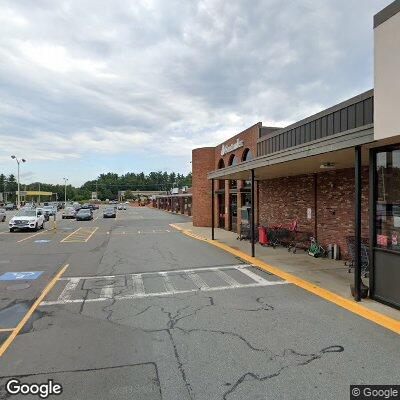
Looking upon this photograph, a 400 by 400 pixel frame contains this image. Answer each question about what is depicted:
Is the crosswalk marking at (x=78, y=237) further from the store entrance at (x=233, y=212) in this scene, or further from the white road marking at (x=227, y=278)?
the white road marking at (x=227, y=278)

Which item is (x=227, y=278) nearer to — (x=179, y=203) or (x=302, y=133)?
(x=302, y=133)

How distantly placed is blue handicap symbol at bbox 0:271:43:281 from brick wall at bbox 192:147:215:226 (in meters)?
19.6

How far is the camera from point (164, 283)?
10.4 meters

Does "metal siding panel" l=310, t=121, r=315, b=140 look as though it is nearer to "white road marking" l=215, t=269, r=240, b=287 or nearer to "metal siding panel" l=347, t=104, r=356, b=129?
"metal siding panel" l=347, t=104, r=356, b=129

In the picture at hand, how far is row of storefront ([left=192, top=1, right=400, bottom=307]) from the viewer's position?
293 inches

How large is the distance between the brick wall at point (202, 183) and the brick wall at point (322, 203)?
1149 centimetres

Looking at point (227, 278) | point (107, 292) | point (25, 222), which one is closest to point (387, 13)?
point (227, 278)

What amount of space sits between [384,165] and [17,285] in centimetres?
961

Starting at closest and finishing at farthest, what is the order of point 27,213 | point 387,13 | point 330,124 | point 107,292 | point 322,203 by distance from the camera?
point 387,13
point 107,292
point 330,124
point 322,203
point 27,213

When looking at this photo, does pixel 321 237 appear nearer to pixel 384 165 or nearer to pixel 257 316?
pixel 384 165

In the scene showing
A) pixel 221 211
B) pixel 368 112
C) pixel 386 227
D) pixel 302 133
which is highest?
pixel 302 133

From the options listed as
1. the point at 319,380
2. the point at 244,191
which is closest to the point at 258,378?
the point at 319,380

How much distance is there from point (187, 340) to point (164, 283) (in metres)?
4.31

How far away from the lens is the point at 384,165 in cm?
809
